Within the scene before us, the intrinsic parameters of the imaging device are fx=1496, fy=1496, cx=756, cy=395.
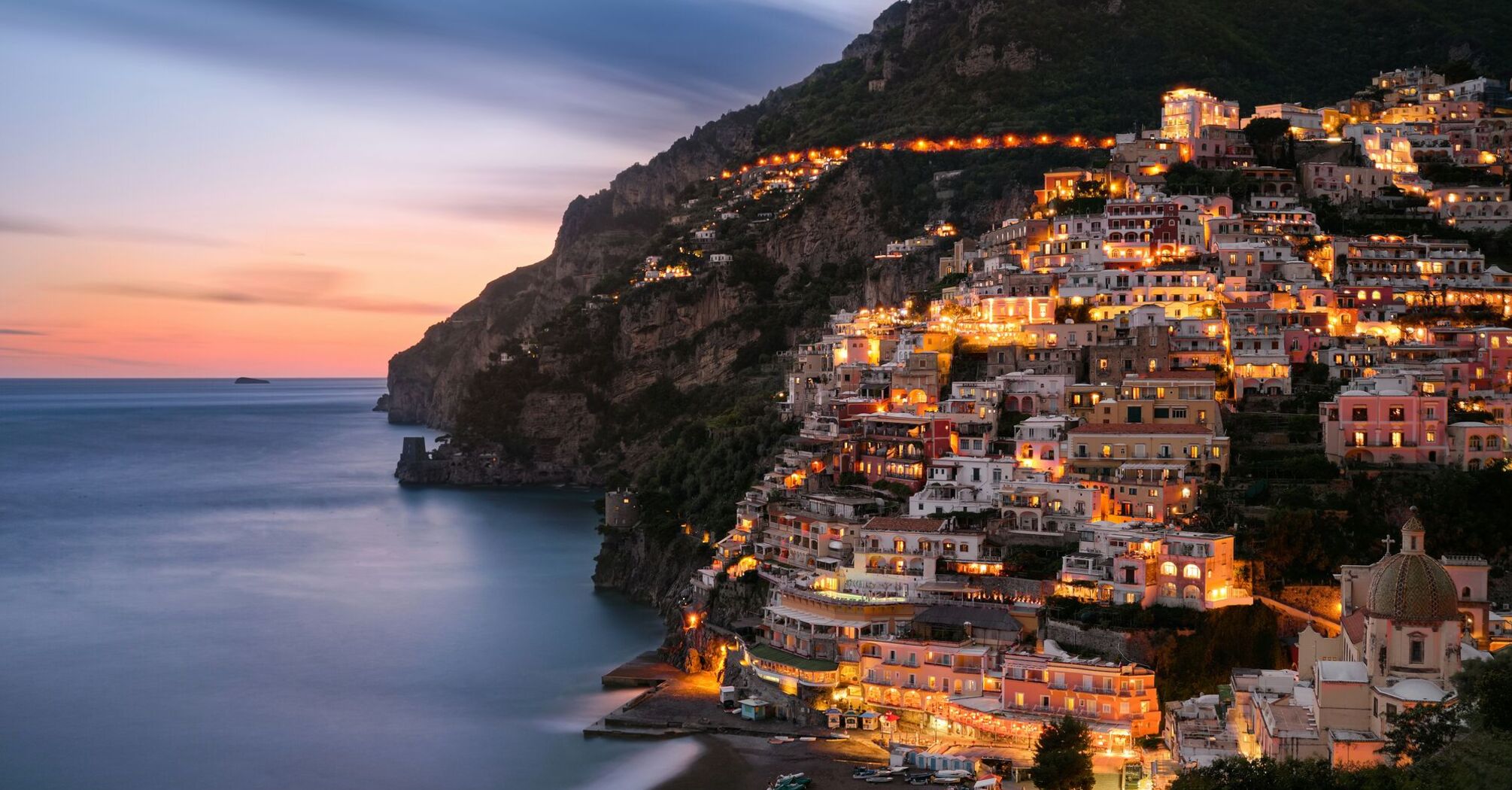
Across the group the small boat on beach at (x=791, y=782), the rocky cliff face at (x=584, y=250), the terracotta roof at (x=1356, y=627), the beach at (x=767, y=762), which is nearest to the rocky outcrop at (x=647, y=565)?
the beach at (x=767, y=762)

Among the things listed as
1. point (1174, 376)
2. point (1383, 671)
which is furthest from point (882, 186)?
point (1383, 671)

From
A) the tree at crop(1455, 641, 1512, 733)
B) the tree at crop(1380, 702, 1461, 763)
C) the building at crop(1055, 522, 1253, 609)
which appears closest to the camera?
the tree at crop(1455, 641, 1512, 733)

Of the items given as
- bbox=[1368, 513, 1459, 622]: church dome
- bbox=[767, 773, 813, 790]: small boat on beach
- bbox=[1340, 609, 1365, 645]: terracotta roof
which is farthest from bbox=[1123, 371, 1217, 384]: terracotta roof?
bbox=[767, 773, 813, 790]: small boat on beach

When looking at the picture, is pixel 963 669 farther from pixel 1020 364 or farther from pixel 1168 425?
pixel 1020 364

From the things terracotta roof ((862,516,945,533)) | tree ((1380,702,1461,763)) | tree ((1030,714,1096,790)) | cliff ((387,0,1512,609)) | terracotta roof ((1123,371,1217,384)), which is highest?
cliff ((387,0,1512,609))

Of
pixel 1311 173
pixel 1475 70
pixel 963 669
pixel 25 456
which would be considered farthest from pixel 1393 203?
pixel 25 456

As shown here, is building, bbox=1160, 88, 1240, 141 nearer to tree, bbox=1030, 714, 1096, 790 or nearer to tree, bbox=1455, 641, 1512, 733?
tree, bbox=1030, 714, 1096, 790
